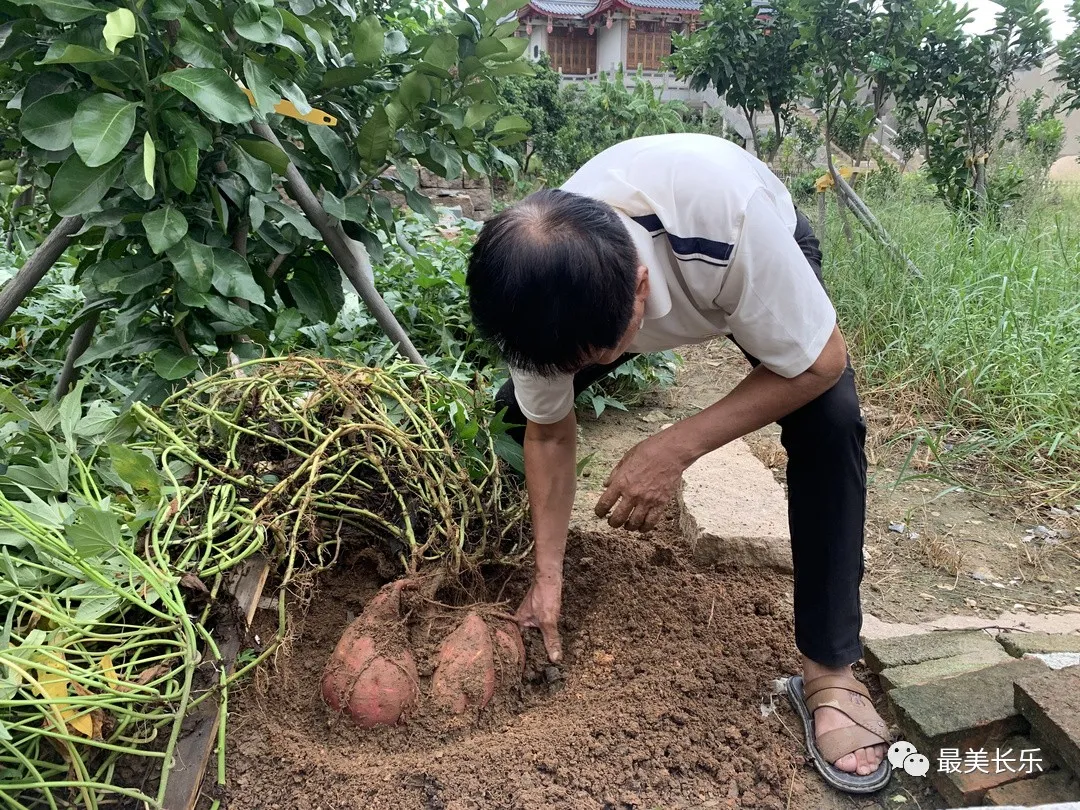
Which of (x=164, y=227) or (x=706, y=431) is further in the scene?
(x=164, y=227)

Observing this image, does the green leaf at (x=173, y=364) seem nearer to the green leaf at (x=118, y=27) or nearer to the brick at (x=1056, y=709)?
the green leaf at (x=118, y=27)

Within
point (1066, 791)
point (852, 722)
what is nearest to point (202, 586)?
point (852, 722)

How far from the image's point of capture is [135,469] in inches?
51.9

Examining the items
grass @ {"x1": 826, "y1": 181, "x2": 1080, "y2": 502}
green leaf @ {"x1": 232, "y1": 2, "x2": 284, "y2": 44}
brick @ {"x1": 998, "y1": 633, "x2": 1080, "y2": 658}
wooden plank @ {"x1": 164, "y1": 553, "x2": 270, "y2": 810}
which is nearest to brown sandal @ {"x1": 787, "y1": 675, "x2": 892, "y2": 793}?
brick @ {"x1": 998, "y1": 633, "x2": 1080, "y2": 658}

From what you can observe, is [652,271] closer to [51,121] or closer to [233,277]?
[233,277]

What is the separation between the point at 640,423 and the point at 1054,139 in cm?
587

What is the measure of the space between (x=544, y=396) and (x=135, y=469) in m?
0.78

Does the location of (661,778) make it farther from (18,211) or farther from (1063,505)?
(18,211)

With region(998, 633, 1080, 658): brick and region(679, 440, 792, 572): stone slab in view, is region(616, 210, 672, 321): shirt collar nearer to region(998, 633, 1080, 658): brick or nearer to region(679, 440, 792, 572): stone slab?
region(679, 440, 792, 572): stone slab

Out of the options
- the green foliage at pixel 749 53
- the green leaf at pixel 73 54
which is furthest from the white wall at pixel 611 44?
the green leaf at pixel 73 54

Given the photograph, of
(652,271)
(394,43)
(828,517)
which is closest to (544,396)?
(652,271)

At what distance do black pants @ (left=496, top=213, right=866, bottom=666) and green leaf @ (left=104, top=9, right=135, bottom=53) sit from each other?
1408mm

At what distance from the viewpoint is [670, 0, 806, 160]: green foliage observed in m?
5.22

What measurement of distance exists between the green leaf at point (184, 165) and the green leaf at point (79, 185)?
0.35ft
